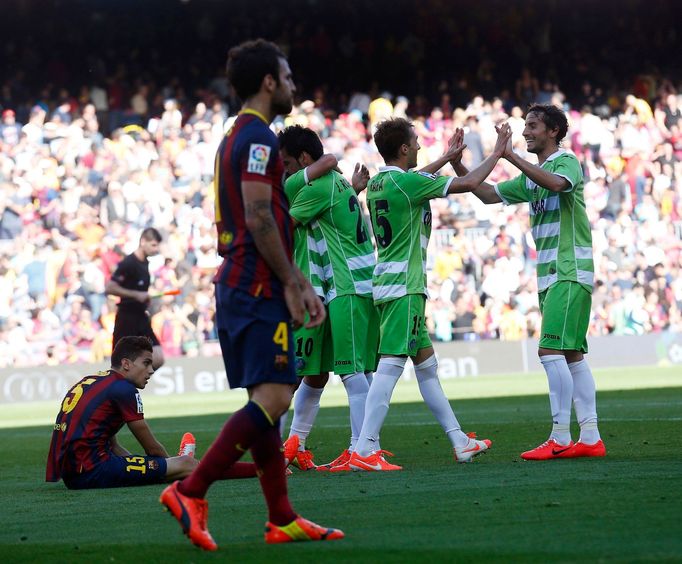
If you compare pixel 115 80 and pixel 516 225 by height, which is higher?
pixel 115 80

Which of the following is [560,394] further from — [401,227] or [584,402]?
[401,227]

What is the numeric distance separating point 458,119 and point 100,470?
839 inches

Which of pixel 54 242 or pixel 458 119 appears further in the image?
pixel 458 119

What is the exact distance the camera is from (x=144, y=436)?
8.12 metres

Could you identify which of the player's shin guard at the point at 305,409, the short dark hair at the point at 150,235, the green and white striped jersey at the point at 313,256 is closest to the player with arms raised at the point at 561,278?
the green and white striped jersey at the point at 313,256

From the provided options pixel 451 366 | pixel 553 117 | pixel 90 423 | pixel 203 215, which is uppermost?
pixel 203 215

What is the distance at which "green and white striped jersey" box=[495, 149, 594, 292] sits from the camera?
8.77 meters

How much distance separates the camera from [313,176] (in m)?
8.63

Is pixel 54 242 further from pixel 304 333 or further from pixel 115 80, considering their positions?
pixel 304 333

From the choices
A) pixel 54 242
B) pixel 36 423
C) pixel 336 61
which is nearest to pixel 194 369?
pixel 54 242

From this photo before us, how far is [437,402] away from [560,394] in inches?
34.5

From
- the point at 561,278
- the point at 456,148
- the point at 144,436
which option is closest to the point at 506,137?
the point at 456,148

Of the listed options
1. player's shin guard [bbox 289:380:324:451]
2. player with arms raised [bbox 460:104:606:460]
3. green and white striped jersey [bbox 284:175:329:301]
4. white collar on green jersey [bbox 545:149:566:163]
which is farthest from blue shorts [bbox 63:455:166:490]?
white collar on green jersey [bbox 545:149:566:163]

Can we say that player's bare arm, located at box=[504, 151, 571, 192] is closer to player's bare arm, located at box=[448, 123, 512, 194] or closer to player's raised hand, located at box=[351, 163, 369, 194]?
player's bare arm, located at box=[448, 123, 512, 194]
